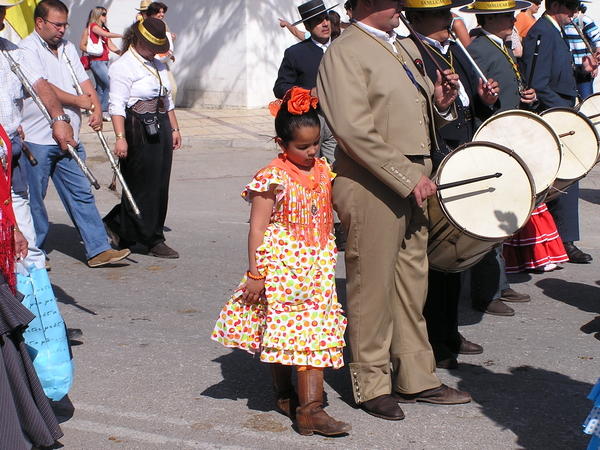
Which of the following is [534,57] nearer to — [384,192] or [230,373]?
[384,192]

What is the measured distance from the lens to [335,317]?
3789mm

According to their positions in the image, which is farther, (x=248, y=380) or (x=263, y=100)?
(x=263, y=100)

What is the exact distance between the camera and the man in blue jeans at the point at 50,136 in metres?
6.05

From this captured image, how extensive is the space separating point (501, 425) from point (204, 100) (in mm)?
12907

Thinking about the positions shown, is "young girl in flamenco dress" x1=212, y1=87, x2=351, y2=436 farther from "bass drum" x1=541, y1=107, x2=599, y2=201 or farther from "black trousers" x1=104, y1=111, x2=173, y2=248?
"black trousers" x1=104, y1=111, x2=173, y2=248

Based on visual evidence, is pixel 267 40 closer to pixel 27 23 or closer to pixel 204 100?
pixel 204 100

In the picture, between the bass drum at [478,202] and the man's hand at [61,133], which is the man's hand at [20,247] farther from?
the bass drum at [478,202]

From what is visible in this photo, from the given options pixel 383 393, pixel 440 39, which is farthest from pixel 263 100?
pixel 383 393

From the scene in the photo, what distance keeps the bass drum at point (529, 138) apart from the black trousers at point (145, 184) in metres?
3.14

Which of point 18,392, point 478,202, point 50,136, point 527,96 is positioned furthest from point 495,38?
point 18,392

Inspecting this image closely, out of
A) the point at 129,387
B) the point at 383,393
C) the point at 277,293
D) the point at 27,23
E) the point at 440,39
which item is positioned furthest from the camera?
the point at 27,23

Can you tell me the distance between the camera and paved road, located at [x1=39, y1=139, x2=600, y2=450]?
3.74 metres

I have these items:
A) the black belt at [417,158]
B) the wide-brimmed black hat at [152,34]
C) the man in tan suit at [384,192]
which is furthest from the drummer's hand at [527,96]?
the wide-brimmed black hat at [152,34]

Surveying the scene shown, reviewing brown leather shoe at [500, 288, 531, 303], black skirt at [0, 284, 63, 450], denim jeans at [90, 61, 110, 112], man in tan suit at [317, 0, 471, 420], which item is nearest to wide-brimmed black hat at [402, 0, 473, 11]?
man in tan suit at [317, 0, 471, 420]
